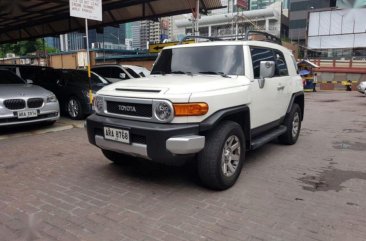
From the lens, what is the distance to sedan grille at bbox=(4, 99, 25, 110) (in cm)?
Answer: 683

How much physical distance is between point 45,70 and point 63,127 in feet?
12.6

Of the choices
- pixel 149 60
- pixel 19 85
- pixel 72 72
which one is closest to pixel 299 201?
pixel 19 85

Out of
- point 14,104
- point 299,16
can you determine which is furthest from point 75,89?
point 299,16

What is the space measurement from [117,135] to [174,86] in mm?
917

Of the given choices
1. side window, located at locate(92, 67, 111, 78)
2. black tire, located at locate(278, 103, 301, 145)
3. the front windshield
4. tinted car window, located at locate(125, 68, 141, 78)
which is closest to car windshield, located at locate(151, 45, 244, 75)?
black tire, located at locate(278, 103, 301, 145)

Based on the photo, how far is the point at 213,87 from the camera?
3975 mm

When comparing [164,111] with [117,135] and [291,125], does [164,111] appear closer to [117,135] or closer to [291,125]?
[117,135]

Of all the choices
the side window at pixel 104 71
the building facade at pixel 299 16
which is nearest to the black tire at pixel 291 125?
the side window at pixel 104 71

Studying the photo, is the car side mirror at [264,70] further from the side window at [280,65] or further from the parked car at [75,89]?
the parked car at [75,89]

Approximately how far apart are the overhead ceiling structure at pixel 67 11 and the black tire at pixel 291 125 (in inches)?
263

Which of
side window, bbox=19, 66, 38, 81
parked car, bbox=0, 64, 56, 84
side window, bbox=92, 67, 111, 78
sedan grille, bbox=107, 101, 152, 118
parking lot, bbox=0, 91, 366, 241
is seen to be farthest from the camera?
side window, bbox=19, 66, 38, 81

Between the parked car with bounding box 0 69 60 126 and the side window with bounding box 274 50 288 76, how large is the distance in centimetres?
506

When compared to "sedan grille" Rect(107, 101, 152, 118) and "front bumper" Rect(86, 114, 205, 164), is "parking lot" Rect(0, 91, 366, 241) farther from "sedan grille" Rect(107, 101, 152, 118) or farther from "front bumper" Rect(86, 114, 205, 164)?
"sedan grille" Rect(107, 101, 152, 118)

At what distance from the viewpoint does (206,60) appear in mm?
4871
